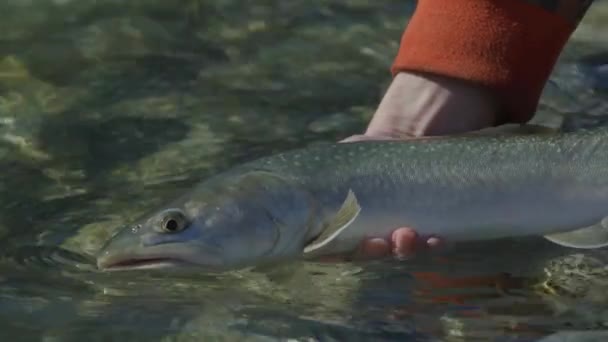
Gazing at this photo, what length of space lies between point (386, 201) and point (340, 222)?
0.24 meters

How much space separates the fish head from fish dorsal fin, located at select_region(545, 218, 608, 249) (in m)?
0.73

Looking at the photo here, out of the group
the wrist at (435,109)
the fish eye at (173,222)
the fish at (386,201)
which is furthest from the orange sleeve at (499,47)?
the fish eye at (173,222)

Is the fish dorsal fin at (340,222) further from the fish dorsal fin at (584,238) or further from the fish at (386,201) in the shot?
the fish dorsal fin at (584,238)

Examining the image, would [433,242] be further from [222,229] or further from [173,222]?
[173,222]

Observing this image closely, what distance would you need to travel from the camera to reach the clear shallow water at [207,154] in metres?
3.03

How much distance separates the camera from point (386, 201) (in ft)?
11.9

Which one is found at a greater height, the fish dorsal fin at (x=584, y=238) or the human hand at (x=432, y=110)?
the human hand at (x=432, y=110)

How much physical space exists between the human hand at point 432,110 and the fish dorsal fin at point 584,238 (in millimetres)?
671

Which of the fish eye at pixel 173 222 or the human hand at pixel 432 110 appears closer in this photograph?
the fish eye at pixel 173 222

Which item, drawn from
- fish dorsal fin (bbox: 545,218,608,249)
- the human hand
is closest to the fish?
fish dorsal fin (bbox: 545,218,608,249)

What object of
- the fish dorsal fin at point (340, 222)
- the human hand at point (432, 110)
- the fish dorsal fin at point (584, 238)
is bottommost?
the fish dorsal fin at point (584, 238)

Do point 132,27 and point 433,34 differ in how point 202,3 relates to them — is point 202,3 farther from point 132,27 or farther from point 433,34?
point 433,34

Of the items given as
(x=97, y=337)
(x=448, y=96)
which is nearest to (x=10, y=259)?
(x=97, y=337)

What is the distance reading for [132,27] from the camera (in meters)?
6.26
